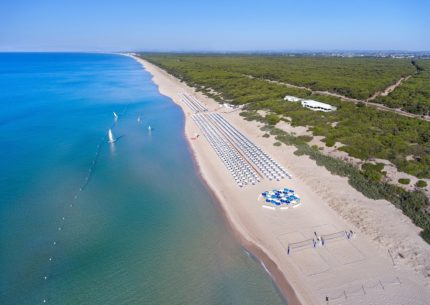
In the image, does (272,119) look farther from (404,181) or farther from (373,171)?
(404,181)

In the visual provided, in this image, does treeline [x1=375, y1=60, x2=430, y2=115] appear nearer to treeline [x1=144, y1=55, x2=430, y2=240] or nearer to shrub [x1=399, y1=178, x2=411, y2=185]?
treeline [x1=144, y1=55, x2=430, y2=240]

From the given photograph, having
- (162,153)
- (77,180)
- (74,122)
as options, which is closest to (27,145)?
(74,122)

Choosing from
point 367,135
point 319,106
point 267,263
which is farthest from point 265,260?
point 319,106

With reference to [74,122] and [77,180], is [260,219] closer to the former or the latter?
[77,180]

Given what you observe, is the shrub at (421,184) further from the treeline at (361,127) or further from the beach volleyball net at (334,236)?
the beach volleyball net at (334,236)

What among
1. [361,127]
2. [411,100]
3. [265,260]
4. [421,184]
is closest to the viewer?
[265,260]

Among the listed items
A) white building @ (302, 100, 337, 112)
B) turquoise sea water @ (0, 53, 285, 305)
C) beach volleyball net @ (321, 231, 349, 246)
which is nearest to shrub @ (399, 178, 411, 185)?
beach volleyball net @ (321, 231, 349, 246)

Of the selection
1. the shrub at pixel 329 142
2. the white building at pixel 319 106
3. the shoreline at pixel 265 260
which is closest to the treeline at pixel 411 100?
the white building at pixel 319 106
